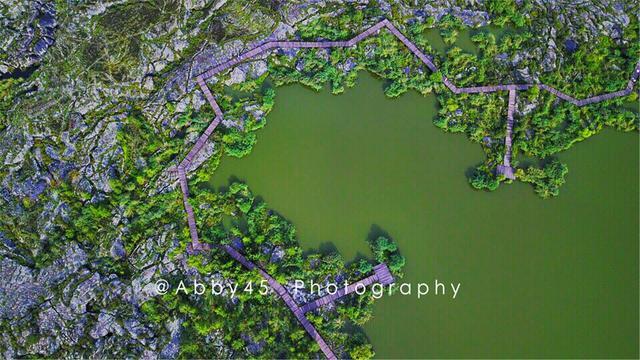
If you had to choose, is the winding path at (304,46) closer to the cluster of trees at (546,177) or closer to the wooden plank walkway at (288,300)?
the wooden plank walkway at (288,300)

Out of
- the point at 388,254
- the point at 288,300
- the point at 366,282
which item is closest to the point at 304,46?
the point at 388,254

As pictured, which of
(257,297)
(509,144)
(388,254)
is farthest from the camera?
(509,144)

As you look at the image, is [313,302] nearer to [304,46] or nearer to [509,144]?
[509,144]

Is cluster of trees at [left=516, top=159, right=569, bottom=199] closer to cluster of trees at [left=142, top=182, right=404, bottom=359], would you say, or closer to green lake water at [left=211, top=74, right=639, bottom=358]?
green lake water at [left=211, top=74, right=639, bottom=358]

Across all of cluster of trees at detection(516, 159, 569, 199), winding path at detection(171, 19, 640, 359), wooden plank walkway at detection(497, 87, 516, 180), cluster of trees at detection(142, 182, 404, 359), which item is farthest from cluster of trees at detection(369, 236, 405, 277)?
cluster of trees at detection(516, 159, 569, 199)

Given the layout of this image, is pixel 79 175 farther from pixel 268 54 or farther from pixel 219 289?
pixel 268 54

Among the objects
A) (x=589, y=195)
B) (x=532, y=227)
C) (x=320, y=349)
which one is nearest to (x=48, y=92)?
(x=320, y=349)

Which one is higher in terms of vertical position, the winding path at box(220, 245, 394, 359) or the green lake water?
the green lake water

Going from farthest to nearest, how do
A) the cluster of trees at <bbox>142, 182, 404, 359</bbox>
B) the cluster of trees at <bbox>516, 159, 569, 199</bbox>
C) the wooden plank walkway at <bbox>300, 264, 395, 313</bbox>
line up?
the cluster of trees at <bbox>516, 159, 569, 199</bbox> < the wooden plank walkway at <bbox>300, 264, 395, 313</bbox> < the cluster of trees at <bbox>142, 182, 404, 359</bbox>

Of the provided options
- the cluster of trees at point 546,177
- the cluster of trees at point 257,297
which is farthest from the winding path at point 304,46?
the cluster of trees at point 546,177
